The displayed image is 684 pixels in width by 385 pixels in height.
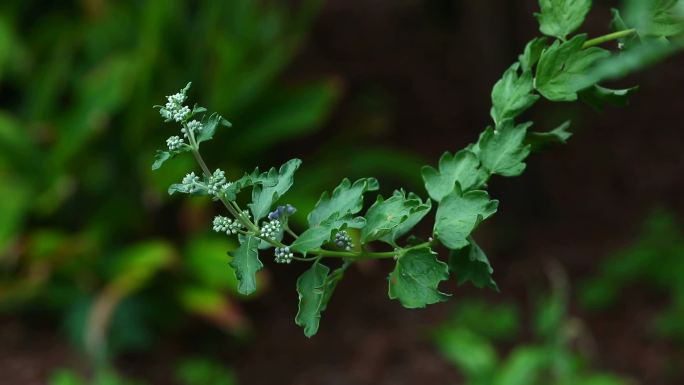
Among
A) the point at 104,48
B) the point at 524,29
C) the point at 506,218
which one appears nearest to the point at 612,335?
the point at 506,218

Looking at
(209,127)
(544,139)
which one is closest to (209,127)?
(209,127)

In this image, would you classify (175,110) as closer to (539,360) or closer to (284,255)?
(284,255)

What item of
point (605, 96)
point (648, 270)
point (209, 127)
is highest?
point (209, 127)

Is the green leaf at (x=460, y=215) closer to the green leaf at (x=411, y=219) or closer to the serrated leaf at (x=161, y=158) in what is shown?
the green leaf at (x=411, y=219)

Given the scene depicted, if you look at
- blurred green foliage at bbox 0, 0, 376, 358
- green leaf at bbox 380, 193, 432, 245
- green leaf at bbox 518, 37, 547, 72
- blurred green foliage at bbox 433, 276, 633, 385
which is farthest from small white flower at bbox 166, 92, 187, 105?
blurred green foliage at bbox 0, 0, 376, 358

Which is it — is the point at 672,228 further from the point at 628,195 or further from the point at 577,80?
the point at 577,80

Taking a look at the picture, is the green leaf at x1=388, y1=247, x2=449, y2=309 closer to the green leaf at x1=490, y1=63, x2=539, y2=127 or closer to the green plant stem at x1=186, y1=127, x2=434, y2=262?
the green plant stem at x1=186, y1=127, x2=434, y2=262

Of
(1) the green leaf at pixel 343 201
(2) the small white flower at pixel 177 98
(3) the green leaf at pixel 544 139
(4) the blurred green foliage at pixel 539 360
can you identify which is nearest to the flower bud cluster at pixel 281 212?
(1) the green leaf at pixel 343 201
